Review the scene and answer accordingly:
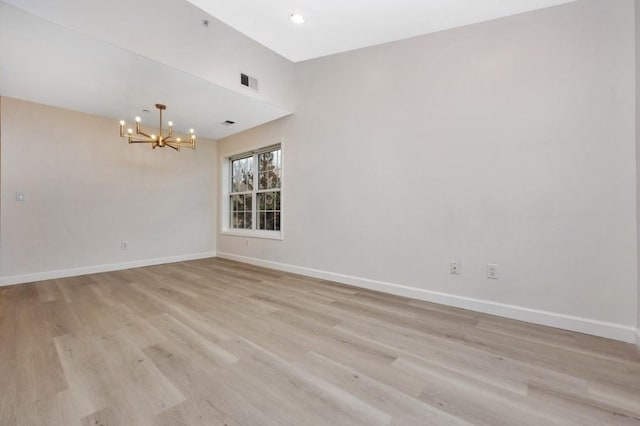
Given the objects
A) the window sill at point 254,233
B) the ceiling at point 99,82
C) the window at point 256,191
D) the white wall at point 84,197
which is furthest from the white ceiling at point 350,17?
the white wall at point 84,197

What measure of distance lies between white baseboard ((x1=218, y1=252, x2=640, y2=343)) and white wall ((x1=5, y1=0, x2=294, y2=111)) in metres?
2.79

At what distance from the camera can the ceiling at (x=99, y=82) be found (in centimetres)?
222

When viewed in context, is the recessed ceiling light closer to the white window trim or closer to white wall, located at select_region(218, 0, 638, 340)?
white wall, located at select_region(218, 0, 638, 340)

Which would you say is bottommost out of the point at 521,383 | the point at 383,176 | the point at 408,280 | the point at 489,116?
the point at 521,383

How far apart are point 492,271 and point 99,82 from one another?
4.59 meters

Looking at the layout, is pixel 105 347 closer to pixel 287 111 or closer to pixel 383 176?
pixel 383 176

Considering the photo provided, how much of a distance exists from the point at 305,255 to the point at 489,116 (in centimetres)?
277

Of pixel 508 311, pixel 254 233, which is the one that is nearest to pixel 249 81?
pixel 254 233

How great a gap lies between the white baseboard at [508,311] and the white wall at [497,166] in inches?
0.4

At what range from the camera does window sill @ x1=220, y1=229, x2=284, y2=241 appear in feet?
14.2

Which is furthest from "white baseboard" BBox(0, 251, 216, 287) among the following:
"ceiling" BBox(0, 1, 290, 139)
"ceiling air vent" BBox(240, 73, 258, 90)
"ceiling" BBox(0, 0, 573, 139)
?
"ceiling air vent" BBox(240, 73, 258, 90)

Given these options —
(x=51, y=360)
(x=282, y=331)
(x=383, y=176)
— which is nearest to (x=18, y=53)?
(x=51, y=360)

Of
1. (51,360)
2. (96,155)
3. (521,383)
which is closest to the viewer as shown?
(521,383)

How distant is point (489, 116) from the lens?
2422 millimetres
